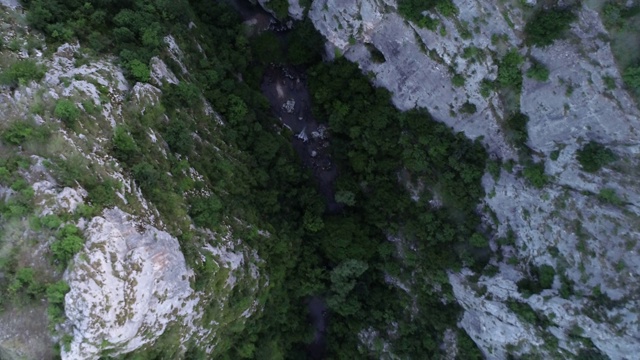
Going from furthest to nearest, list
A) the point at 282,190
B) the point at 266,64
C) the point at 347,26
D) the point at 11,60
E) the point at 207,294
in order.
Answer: the point at 266,64
the point at 282,190
the point at 347,26
the point at 207,294
the point at 11,60

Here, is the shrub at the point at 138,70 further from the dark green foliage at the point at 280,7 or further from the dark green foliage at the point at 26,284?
the dark green foliage at the point at 26,284

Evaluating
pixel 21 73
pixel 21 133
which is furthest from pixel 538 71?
pixel 21 73

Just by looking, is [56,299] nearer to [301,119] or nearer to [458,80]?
[301,119]

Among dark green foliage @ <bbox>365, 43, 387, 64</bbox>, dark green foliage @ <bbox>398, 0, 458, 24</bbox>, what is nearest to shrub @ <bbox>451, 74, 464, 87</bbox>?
dark green foliage @ <bbox>398, 0, 458, 24</bbox>

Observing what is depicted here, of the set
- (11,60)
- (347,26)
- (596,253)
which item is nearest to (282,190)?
(347,26)

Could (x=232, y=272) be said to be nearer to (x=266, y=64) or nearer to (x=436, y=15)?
(x=266, y=64)

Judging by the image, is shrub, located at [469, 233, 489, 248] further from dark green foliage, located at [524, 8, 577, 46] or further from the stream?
dark green foliage, located at [524, 8, 577, 46]

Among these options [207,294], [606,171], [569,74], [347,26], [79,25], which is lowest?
[207,294]

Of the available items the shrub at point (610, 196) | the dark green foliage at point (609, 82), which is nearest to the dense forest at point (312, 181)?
the shrub at point (610, 196)
